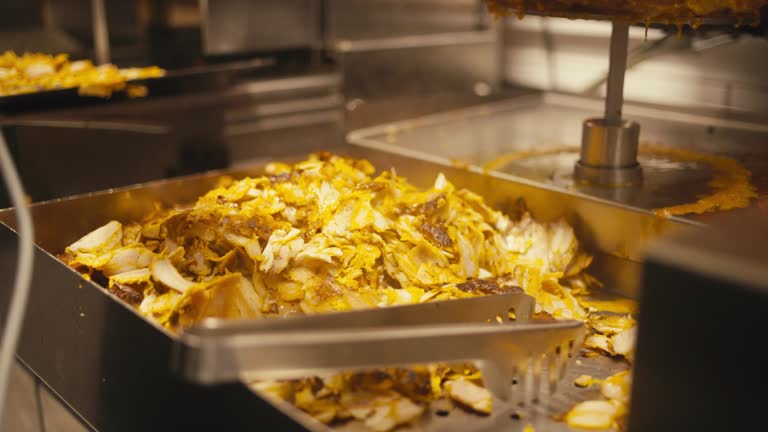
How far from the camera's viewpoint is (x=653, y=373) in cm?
74

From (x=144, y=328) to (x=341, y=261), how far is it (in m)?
0.33

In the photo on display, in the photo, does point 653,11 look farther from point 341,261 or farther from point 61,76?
point 61,76

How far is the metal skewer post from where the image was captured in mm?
1449

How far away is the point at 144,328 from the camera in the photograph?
95 centimetres

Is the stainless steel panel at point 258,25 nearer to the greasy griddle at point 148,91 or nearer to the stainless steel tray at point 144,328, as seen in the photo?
the greasy griddle at point 148,91

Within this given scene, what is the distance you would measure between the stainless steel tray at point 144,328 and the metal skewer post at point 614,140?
129 millimetres

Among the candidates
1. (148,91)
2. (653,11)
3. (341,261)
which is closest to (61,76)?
(148,91)

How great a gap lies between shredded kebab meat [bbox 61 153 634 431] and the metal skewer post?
0.17 metres

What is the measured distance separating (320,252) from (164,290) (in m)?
0.24

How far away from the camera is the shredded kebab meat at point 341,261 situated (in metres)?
0.96

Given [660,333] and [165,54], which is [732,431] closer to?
[660,333]

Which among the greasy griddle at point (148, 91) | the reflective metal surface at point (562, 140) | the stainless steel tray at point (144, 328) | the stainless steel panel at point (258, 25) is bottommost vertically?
the stainless steel tray at point (144, 328)

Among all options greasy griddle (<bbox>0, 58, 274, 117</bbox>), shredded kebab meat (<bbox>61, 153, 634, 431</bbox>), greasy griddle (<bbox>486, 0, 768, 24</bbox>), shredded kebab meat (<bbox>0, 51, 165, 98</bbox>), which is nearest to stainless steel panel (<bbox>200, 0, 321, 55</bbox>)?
greasy griddle (<bbox>0, 58, 274, 117</bbox>)

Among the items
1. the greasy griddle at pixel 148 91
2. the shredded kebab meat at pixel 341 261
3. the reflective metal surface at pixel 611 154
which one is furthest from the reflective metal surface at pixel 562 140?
the greasy griddle at pixel 148 91
